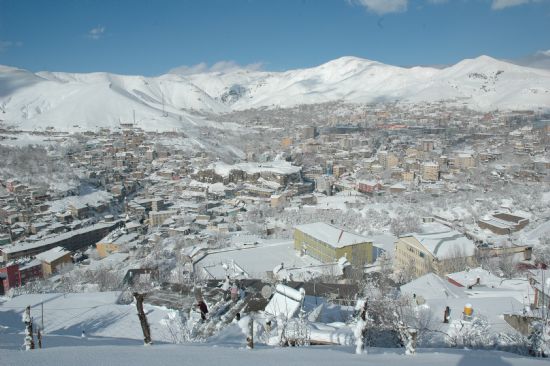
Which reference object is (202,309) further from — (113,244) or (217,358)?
(113,244)

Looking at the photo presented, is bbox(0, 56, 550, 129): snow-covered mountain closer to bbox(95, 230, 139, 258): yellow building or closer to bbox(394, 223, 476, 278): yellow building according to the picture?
bbox(95, 230, 139, 258): yellow building

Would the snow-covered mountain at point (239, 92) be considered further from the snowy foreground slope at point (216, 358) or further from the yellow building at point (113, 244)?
the snowy foreground slope at point (216, 358)

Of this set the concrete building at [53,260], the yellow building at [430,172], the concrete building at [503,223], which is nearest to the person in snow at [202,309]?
the concrete building at [53,260]

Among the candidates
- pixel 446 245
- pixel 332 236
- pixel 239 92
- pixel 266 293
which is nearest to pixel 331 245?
pixel 332 236

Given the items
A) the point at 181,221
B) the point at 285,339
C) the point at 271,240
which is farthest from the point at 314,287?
the point at 181,221

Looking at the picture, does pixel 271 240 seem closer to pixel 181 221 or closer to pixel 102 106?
pixel 181 221
